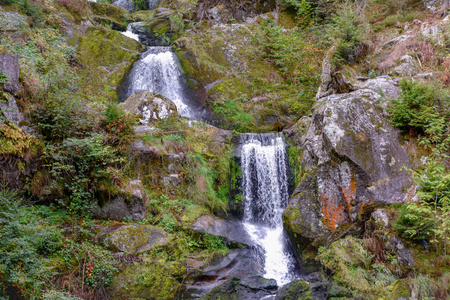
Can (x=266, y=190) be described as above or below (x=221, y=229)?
above

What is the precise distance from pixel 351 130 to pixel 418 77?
303cm

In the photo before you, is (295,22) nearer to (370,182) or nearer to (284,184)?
(284,184)

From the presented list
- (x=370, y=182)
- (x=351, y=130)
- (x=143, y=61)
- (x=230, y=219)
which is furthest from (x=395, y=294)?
(x=143, y=61)

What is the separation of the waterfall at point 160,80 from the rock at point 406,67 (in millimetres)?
8913

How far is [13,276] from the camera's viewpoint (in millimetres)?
3543

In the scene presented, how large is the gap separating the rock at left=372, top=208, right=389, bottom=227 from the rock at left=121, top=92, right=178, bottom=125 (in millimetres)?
7927

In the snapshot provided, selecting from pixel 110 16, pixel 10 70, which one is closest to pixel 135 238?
pixel 10 70

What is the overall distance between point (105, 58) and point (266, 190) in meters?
11.4

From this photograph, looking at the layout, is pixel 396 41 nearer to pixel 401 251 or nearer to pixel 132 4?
pixel 401 251

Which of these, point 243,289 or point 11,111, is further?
point 243,289

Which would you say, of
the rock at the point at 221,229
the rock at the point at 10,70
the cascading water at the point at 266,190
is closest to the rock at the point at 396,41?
the cascading water at the point at 266,190

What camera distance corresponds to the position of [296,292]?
5.27 metres

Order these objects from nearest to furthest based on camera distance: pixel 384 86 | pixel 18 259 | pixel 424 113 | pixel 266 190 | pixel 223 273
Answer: pixel 18 259 < pixel 424 113 < pixel 223 273 < pixel 384 86 < pixel 266 190

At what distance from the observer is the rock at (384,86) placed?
7.69 metres
